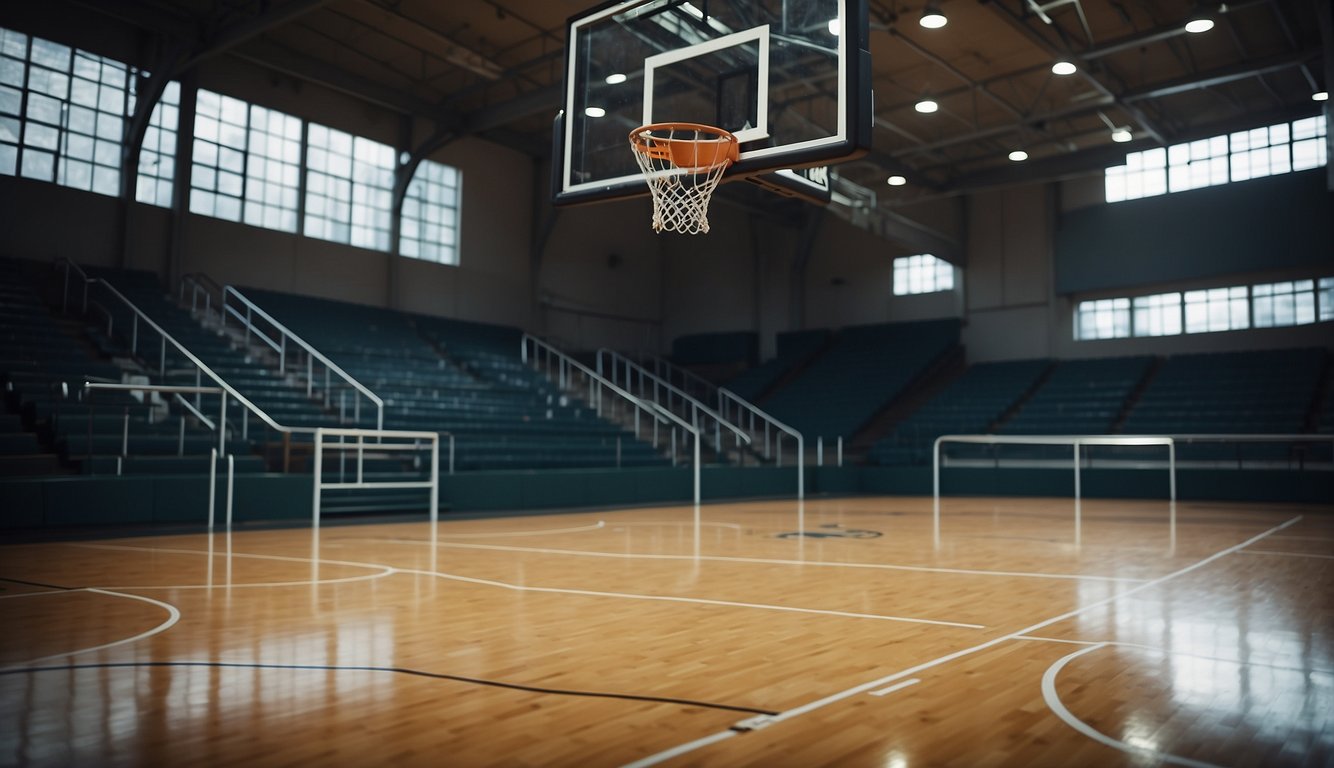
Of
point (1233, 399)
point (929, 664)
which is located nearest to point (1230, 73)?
point (1233, 399)

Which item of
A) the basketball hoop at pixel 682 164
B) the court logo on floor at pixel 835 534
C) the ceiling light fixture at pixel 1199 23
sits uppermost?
the ceiling light fixture at pixel 1199 23

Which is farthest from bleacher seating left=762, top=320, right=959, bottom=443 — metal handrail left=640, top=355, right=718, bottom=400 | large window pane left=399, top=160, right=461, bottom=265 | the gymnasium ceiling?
large window pane left=399, top=160, right=461, bottom=265

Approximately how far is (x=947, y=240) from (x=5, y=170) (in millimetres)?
17306

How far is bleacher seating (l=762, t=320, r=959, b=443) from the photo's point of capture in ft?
65.1

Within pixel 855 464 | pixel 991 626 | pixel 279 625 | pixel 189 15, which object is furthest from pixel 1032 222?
pixel 279 625

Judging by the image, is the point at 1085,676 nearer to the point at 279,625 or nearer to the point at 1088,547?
the point at 279,625

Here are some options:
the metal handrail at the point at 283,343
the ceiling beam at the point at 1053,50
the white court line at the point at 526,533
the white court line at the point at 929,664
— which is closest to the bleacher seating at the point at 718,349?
the ceiling beam at the point at 1053,50

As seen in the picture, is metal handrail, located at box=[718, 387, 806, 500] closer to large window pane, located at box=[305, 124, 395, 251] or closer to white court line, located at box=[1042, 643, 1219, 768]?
large window pane, located at box=[305, 124, 395, 251]

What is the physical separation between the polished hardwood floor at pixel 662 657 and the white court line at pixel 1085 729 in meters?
0.01

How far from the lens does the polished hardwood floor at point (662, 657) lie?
8.76 feet

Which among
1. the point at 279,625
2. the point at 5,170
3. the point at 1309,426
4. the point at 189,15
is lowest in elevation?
the point at 279,625

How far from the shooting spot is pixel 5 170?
1362cm

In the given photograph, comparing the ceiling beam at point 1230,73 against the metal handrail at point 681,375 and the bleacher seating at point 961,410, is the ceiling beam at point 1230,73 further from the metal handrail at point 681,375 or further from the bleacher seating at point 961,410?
the metal handrail at point 681,375

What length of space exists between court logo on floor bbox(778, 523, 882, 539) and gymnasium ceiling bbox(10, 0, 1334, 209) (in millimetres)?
6809
